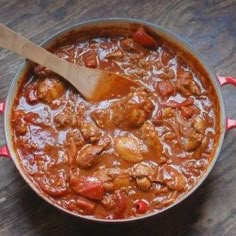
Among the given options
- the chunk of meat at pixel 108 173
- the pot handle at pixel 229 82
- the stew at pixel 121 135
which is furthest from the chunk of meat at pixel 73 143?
the pot handle at pixel 229 82

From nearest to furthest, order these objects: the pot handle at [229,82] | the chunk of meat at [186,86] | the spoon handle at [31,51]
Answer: the spoon handle at [31,51] < the pot handle at [229,82] < the chunk of meat at [186,86]

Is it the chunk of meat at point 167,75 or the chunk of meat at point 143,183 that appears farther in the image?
the chunk of meat at point 167,75

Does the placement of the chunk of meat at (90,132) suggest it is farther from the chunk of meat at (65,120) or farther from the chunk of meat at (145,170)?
the chunk of meat at (145,170)

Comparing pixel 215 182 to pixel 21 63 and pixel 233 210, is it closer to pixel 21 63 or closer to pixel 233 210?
pixel 233 210

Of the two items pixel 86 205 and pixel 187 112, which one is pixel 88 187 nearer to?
pixel 86 205

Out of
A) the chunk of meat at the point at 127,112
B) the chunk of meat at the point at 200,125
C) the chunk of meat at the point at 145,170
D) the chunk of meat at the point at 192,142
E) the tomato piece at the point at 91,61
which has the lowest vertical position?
the chunk of meat at the point at 145,170

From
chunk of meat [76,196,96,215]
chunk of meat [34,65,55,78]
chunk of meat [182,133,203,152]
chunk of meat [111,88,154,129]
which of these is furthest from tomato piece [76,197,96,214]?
chunk of meat [34,65,55,78]
